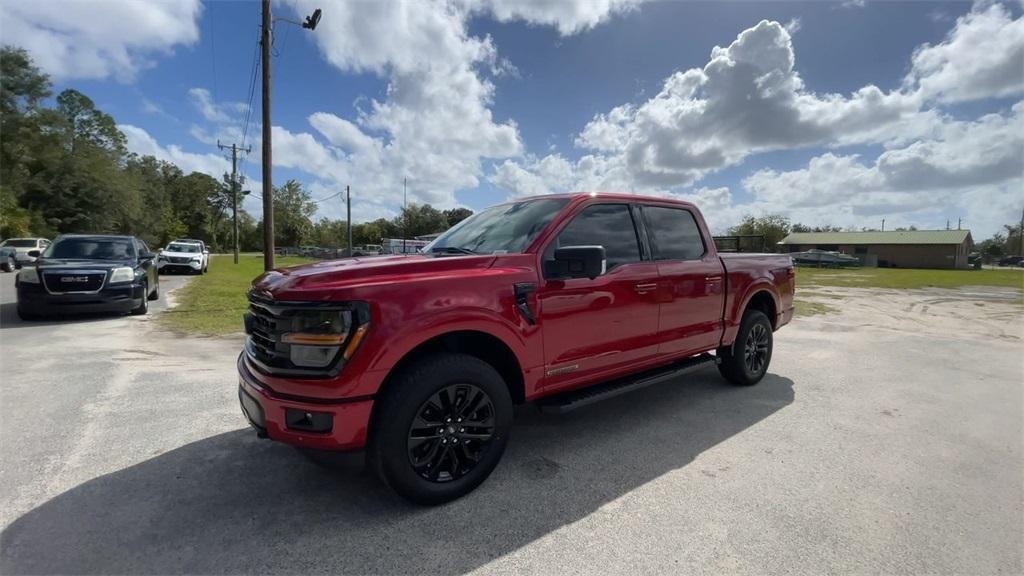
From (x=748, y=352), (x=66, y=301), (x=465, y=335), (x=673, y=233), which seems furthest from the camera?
(x=66, y=301)

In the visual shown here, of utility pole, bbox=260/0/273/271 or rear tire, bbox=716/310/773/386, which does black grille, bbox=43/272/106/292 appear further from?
rear tire, bbox=716/310/773/386

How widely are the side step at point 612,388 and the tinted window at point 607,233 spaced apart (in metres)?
0.91

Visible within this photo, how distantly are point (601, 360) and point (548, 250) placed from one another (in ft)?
3.07

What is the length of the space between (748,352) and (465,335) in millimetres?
3573

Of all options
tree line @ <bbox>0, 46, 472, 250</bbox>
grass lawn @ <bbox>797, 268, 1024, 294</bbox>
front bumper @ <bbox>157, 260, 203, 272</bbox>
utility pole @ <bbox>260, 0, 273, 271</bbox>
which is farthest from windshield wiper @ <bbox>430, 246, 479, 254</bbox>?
tree line @ <bbox>0, 46, 472, 250</bbox>

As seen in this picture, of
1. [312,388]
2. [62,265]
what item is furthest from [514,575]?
[62,265]

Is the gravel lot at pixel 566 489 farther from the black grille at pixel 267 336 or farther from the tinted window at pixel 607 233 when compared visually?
the tinted window at pixel 607 233

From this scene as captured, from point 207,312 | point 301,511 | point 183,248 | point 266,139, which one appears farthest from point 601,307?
point 183,248

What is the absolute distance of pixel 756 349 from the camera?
536cm

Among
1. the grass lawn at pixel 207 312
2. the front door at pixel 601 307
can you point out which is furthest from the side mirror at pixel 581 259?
the grass lawn at pixel 207 312

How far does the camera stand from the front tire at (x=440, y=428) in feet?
8.48

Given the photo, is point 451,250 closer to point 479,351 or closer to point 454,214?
point 479,351

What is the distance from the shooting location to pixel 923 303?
15.3 metres

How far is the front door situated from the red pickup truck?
0.04 ft
